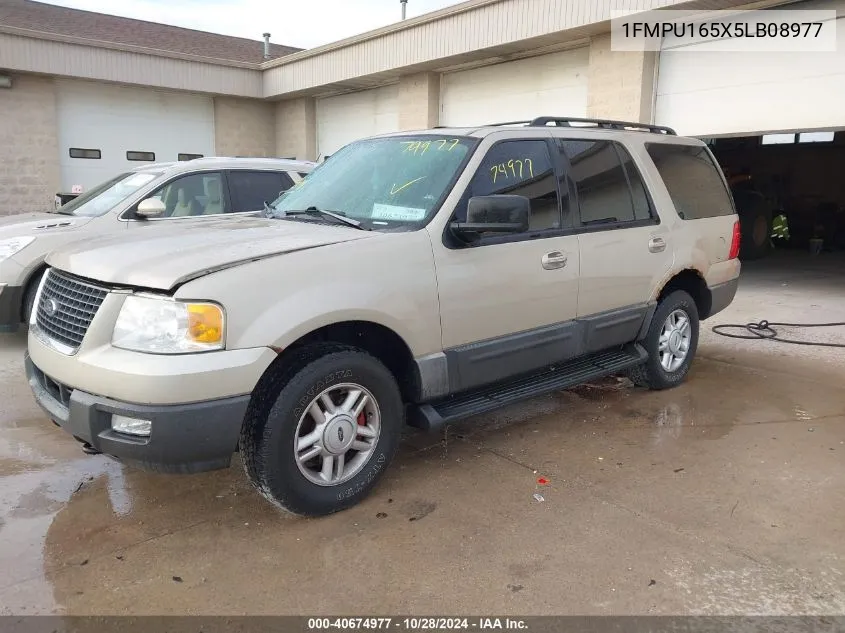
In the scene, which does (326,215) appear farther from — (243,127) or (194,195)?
(243,127)

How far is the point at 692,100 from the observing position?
984 cm

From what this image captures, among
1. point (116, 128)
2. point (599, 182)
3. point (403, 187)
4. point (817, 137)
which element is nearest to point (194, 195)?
point (403, 187)

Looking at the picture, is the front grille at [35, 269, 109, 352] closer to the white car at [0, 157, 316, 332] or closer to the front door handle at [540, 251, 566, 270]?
the white car at [0, 157, 316, 332]

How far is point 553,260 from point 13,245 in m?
4.92

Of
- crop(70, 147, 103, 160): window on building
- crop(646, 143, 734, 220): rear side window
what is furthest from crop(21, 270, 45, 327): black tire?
crop(70, 147, 103, 160): window on building

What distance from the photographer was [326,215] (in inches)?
153

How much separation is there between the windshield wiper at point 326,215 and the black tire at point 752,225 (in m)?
12.9

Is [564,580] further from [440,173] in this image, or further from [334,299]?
[440,173]

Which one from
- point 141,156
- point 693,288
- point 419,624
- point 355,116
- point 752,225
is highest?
point 355,116

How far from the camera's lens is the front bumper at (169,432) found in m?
2.82

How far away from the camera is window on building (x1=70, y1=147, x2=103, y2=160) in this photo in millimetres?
15484

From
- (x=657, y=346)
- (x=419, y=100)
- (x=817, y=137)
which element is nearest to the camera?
(x=657, y=346)

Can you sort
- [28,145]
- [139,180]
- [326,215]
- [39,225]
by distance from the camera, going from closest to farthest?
[326,215], [39,225], [139,180], [28,145]

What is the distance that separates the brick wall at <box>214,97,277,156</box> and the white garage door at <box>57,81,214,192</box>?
1.66 feet
